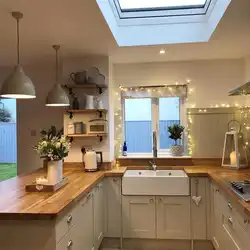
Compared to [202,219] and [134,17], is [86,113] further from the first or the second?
[202,219]

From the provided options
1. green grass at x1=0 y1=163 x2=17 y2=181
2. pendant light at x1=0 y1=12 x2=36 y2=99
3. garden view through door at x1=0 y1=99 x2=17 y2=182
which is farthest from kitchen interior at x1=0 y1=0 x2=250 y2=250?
green grass at x1=0 y1=163 x2=17 y2=181

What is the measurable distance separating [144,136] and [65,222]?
96.0 inches

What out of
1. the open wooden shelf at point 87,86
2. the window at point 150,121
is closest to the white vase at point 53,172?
the open wooden shelf at point 87,86

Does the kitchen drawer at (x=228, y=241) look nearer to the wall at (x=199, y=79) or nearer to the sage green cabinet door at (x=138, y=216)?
the sage green cabinet door at (x=138, y=216)

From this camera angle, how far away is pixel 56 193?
7.89 feet

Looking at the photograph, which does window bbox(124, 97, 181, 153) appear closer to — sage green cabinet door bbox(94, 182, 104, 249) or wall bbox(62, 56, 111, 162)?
wall bbox(62, 56, 111, 162)

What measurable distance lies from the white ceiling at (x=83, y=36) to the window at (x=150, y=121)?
646 mm

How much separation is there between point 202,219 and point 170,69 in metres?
2.05

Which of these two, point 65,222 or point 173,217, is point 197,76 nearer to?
point 173,217

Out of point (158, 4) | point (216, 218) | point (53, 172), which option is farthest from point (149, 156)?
point (158, 4)

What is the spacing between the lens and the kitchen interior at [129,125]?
2295 mm

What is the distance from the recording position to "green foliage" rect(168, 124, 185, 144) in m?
4.10

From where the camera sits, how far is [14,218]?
6.12ft

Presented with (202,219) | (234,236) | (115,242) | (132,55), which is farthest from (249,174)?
(132,55)
